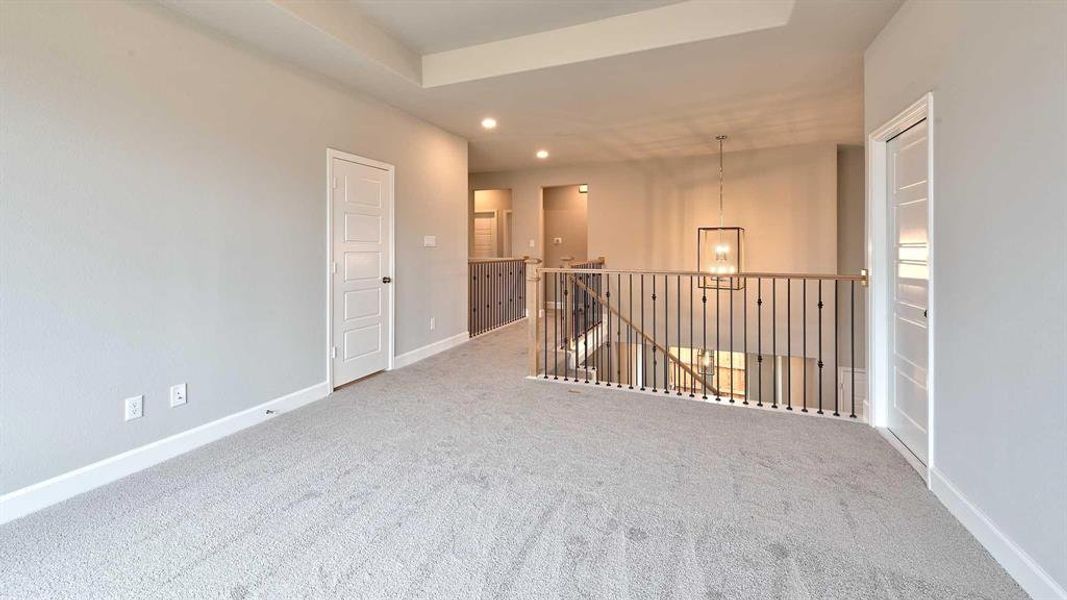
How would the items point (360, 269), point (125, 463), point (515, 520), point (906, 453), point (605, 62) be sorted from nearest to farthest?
point (515, 520)
point (125, 463)
point (906, 453)
point (605, 62)
point (360, 269)

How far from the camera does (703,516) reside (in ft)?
6.82

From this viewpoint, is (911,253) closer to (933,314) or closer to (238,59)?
(933,314)

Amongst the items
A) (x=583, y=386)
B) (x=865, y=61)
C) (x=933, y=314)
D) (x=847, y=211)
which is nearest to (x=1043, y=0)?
(x=933, y=314)

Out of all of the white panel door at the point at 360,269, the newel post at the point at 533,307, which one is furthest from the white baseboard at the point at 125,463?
the newel post at the point at 533,307

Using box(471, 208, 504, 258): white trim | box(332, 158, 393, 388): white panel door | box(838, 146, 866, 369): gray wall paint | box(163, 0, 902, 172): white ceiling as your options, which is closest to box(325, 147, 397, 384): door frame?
box(332, 158, 393, 388): white panel door

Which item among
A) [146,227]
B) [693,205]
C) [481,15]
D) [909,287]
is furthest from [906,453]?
[693,205]

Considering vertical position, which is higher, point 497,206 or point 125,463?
point 497,206

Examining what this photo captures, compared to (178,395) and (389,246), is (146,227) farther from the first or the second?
(389,246)

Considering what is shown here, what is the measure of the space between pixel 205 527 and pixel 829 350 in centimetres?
717

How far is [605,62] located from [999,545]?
3.48 m

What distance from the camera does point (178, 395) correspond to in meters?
2.79

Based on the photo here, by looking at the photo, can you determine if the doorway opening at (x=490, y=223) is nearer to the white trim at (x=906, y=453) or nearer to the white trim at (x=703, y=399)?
the white trim at (x=703, y=399)

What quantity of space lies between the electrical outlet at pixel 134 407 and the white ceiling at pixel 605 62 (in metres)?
2.23

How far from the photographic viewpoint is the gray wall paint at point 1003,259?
1523 mm
